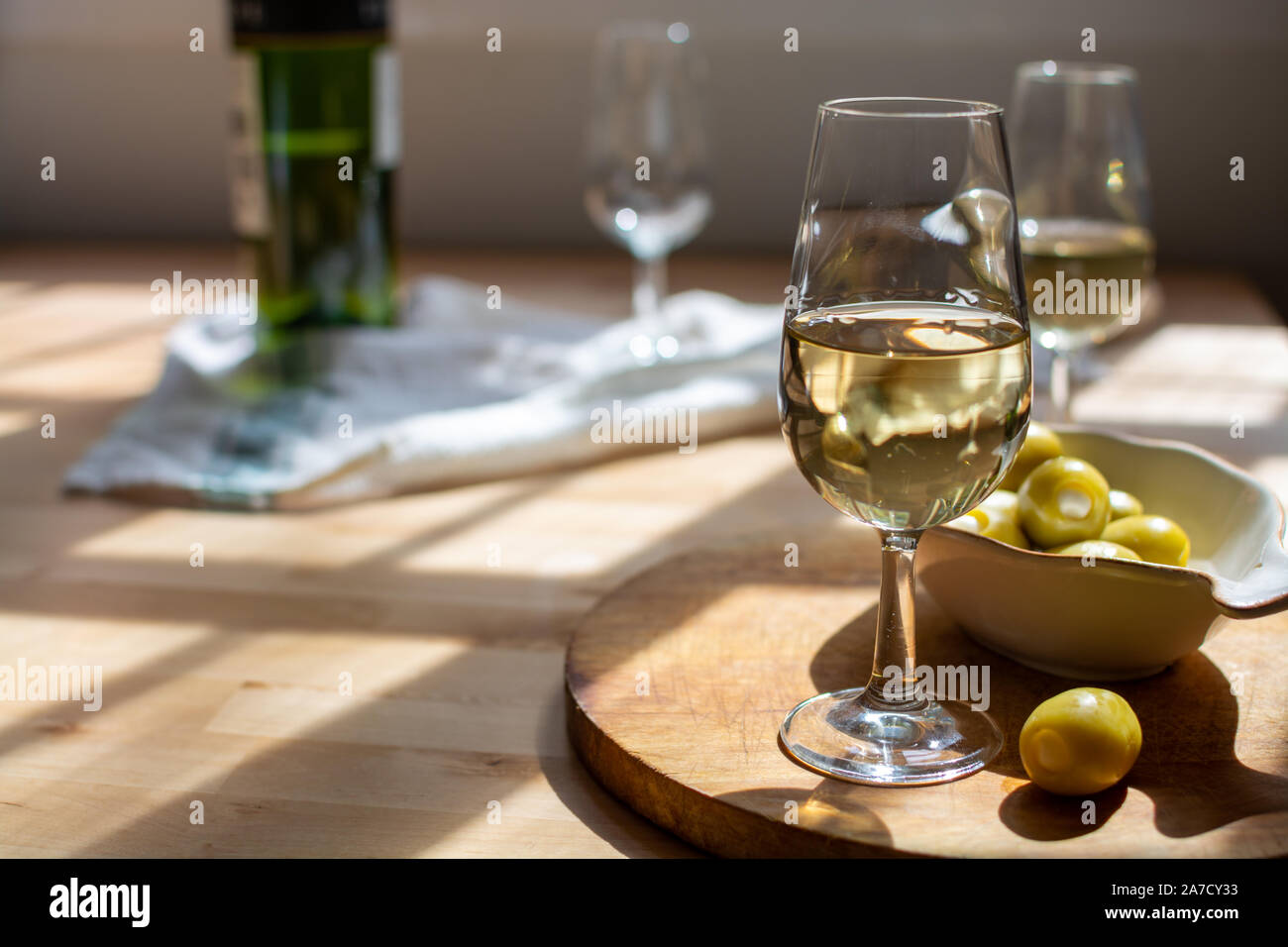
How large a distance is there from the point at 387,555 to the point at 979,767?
0.45m

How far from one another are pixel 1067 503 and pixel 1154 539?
0.14ft

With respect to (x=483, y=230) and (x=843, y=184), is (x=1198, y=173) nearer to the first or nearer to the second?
(x=483, y=230)

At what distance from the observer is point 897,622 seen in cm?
60

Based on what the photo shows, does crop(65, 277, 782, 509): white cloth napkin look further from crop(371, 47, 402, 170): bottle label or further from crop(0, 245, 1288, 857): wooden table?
crop(371, 47, 402, 170): bottle label

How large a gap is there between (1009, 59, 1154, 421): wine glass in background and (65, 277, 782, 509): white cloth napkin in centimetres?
30

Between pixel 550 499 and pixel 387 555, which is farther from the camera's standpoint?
pixel 550 499

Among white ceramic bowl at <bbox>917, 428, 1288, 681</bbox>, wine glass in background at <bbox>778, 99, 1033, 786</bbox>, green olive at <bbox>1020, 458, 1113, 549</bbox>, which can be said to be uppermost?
wine glass in background at <bbox>778, 99, 1033, 786</bbox>

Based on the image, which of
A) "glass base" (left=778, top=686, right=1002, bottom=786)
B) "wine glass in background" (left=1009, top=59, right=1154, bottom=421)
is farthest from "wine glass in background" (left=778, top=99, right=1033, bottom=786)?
"wine glass in background" (left=1009, top=59, right=1154, bottom=421)

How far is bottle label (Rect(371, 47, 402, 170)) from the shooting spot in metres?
1.23

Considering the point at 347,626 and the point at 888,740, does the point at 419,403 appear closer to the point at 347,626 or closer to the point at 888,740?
the point at 347,626

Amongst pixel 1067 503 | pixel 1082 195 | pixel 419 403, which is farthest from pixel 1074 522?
pixel 419 403

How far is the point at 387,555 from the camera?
2.95 ft

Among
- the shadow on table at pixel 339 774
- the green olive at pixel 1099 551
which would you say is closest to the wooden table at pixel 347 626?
the shadow on table at pixel 339 774

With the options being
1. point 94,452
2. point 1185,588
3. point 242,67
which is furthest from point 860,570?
point 242,67
